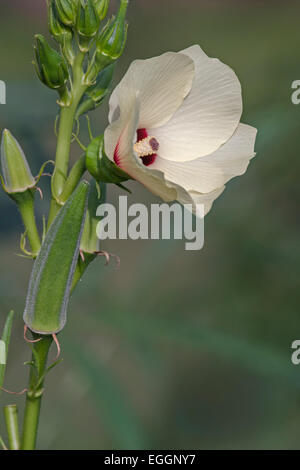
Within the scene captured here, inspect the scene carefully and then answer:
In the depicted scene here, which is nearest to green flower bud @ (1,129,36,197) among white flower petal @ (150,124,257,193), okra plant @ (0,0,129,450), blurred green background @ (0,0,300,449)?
okra plant @ (0,0,129,450)

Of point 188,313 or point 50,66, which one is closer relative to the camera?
point 50,66

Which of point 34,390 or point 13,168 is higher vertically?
point 13,168

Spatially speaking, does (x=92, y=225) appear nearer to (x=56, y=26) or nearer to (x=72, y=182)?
(x=72, y=182)

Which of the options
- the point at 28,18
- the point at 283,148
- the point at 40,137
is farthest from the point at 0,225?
the point at 283,148

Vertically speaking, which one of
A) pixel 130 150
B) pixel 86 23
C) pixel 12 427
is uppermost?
pixel 86 23

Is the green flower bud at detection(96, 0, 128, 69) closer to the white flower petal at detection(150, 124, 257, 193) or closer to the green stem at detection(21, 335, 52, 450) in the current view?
the white flower petal at detection(150, 124, 257, 193)

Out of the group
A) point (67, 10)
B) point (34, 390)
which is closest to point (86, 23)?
point (67, 10)

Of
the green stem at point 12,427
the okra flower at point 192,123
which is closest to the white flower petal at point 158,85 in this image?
the okra flower at point 192,123
